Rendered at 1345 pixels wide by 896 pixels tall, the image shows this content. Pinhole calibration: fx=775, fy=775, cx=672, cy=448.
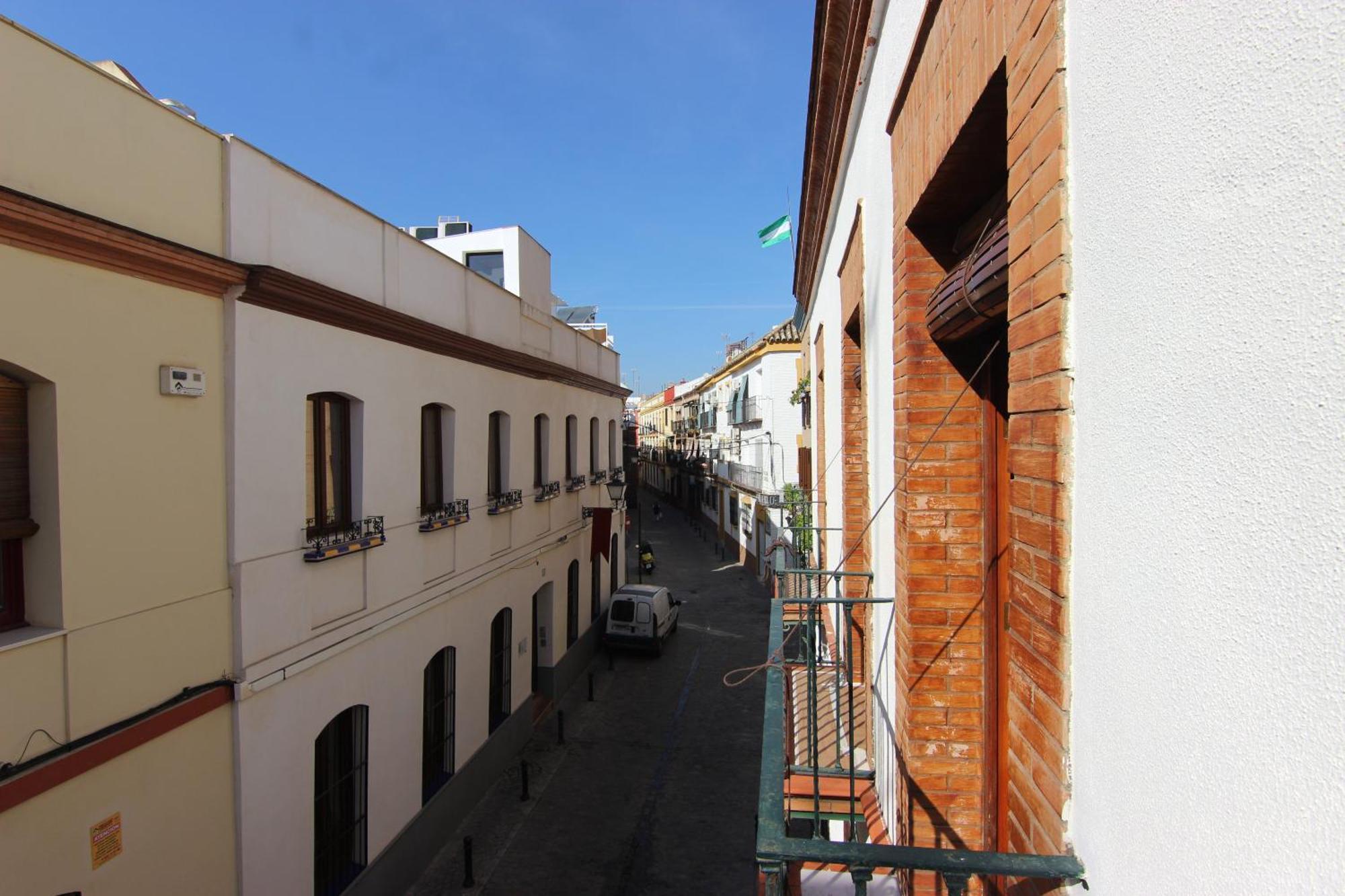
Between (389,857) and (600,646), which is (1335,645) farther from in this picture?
(600,646)

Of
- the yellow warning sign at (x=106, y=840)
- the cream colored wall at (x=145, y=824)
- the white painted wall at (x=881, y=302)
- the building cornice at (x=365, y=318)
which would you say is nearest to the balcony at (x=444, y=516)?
the building cornice at (x=365, y=318)

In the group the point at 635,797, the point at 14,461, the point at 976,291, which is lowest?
the point at 635,797

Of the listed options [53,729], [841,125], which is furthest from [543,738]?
[841,125]

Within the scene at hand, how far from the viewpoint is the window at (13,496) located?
15.3 ft

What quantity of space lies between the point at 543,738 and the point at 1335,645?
1408cm

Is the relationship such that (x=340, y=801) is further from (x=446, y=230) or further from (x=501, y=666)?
(x=446, y=230)

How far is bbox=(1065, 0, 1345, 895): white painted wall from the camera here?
3.05ft

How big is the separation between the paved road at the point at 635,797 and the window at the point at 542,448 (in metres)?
4.53

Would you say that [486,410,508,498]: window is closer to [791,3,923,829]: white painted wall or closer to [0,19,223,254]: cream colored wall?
[0,19,223,254]: cream colored wall

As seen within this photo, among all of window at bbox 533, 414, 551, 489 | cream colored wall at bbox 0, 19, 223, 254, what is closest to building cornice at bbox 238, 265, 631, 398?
cream colored wall at bbox 0, 19, 223, 254

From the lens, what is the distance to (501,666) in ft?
41.9

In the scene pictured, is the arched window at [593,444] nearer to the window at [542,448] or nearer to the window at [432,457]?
the window at [542,448]

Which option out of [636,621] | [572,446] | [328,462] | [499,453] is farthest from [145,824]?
[636,621]

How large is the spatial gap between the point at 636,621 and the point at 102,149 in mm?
14708
